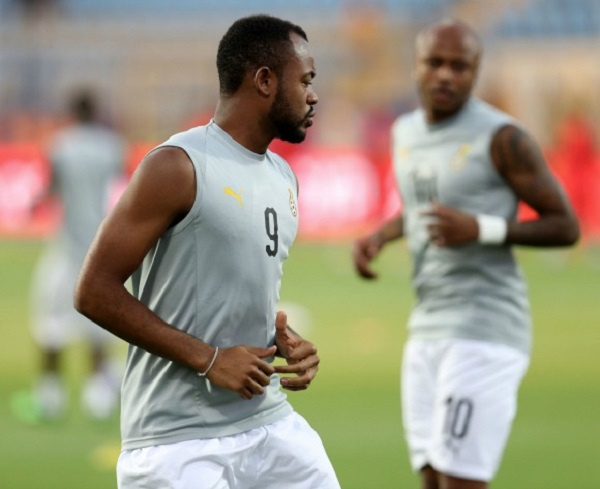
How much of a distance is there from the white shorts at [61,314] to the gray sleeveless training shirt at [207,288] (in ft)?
20.8

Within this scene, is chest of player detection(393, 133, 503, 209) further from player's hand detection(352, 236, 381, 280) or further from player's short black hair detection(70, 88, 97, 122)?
player's short black hair detection(70, 88, 97, 122)

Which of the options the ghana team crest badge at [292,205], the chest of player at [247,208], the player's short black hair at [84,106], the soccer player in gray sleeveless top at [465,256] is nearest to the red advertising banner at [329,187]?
the player's short black hair at [84,106]

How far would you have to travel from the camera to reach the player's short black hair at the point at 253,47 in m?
4.36

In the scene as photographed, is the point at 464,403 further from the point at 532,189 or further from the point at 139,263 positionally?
the point at 139,263

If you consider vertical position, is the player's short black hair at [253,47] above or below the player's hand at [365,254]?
above

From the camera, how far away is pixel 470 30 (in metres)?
6.50

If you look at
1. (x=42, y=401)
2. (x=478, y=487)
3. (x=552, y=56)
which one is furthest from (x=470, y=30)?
(x=552, y=56)

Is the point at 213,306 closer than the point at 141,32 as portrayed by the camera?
Yes

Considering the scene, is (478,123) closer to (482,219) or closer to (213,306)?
(482,219)

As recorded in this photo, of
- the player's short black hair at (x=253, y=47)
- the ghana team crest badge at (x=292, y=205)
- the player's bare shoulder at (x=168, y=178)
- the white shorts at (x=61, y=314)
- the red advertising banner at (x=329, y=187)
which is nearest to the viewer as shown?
the player's bare shoulder at (x=168, y=178)

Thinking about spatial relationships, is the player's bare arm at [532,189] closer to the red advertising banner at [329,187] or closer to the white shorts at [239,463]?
the white shorts at [239,463]

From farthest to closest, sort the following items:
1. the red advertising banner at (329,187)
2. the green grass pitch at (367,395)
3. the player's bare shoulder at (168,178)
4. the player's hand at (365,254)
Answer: the red advertising banner at (329,187), the green grass pitch at (367,395), the player's hand at (365,254), the player's bare shoulder at (168,178)

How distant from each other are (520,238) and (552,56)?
26.5m

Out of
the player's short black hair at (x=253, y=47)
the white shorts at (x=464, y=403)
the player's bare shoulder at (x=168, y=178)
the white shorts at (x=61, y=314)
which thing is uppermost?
the player's short black hair at (x=253, y=47)
